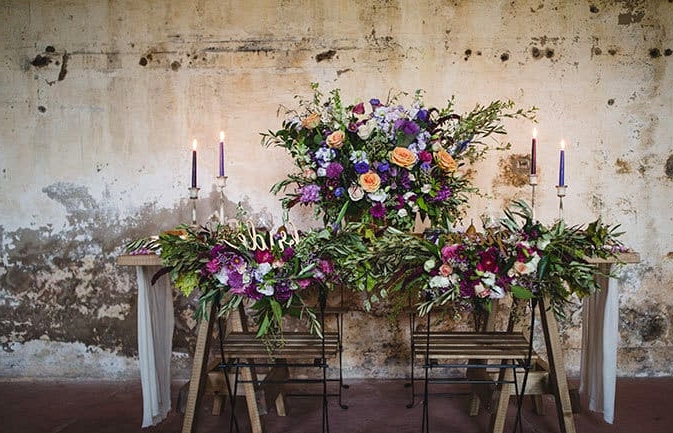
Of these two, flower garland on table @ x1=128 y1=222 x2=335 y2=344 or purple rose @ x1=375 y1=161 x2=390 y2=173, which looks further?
purple rose @ x1=375 y1=161 x2=390 y2=173

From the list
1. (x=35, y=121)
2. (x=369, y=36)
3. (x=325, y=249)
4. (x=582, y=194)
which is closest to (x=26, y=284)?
(x=35, y=121)

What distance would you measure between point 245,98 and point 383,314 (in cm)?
183

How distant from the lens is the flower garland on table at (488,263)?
2391mm

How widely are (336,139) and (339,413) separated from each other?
158 cm

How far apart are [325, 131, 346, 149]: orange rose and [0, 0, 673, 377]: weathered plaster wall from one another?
1195 mm

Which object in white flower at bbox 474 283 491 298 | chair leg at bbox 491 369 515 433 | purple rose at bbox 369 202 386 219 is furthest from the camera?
purple rose at bbox 369 202 386 219

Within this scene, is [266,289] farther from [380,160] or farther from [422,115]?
[422,115]

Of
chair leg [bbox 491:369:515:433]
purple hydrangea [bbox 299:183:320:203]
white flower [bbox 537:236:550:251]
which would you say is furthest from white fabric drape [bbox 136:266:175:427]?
white flower [bbox 537:236:550:251]

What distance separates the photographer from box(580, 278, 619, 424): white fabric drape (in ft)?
9.11


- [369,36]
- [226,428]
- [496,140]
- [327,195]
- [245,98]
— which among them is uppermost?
[369,36]

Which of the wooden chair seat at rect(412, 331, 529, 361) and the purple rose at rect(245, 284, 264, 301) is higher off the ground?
the purple rose at rect(245, 284, 264, 301)

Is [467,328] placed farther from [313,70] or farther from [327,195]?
[313,70]

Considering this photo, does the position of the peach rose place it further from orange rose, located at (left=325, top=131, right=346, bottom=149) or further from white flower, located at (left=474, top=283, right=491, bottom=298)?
orange rose, located at (left=325, top=131, right=346, bottom=149)

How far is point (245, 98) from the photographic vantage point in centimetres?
396
